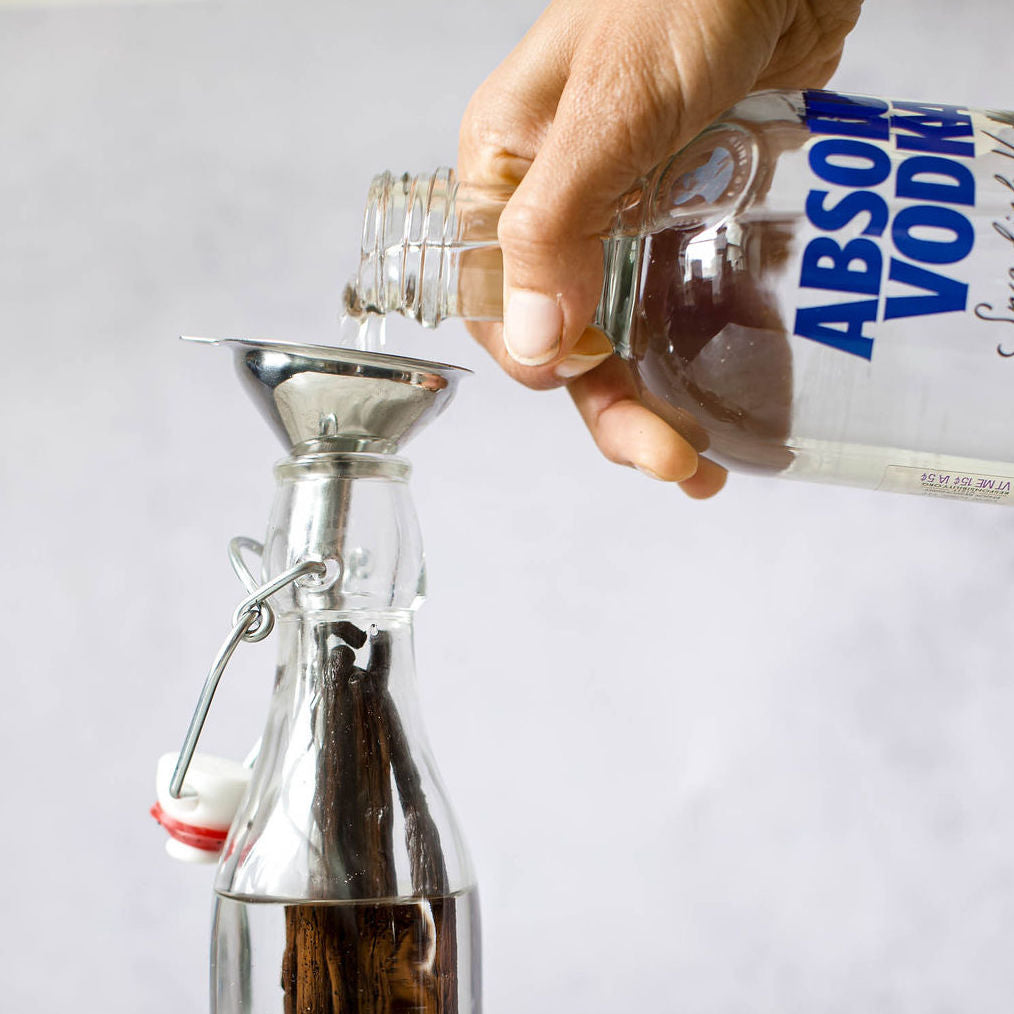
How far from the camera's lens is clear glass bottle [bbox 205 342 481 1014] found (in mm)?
393

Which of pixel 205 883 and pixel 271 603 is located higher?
pixel 271 603

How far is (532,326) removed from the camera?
0.48m

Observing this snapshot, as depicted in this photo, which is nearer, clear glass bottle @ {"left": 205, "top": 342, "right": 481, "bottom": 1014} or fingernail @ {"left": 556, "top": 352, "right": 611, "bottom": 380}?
clear glass bottle @ {"left": 205, "top": 342, "right": 481, "bottom": 1014}

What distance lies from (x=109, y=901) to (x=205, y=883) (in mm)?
87

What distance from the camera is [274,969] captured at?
399 millimetres

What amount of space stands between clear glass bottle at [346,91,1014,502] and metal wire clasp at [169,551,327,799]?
0.14 metres

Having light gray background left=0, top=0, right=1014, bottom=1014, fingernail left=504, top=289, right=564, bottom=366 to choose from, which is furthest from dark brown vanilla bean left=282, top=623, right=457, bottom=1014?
light gray background left=0, top=0, right=1014, bottom=1014

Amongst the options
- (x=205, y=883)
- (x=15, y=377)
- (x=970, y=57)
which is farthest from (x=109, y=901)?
(x=970, y=57)

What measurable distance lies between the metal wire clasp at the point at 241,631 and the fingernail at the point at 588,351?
17 cm

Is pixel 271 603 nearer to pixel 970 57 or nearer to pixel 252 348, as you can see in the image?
pixel 252 348

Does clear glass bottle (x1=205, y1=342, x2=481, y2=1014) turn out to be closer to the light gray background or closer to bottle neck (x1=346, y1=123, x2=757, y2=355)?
bottle neck (x1=346, y1=123, x2=757, y2=355)

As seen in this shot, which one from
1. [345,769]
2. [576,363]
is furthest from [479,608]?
[345,769]

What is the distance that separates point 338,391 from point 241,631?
0.09m

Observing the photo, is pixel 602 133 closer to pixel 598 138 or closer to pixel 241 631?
pixel 598 138
